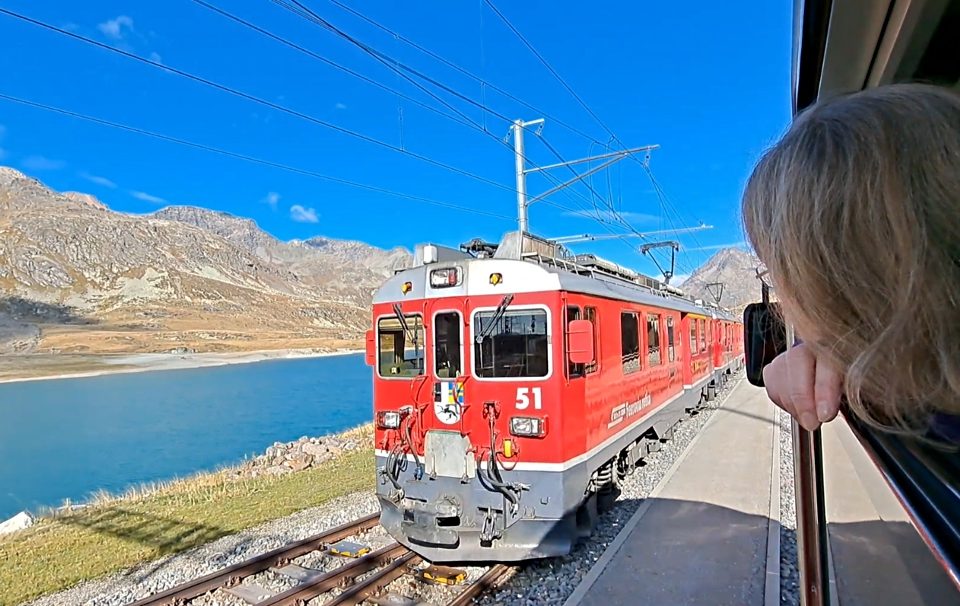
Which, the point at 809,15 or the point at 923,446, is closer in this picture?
the point at 923,446

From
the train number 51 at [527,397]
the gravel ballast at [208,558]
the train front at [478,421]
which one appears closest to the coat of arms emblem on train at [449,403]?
the train front at [478,421]

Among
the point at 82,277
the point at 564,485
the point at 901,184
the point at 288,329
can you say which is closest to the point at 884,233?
the point at 901,184

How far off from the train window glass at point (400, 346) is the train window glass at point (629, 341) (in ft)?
8.45

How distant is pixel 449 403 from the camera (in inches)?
231

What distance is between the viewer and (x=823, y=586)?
1.59 metres

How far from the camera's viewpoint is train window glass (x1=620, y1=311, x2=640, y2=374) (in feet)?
23.7

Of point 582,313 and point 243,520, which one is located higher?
point 582,313

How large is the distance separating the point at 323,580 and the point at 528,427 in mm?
2381

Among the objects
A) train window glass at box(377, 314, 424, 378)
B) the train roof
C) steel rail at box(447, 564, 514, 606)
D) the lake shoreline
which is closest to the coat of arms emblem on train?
train window glass at box(377, 314, 424, 378)

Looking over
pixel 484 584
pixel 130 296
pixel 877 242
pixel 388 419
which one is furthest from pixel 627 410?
pixel 130 296

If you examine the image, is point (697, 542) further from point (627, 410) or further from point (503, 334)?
point (503, 334)

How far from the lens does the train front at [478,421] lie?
545 centimetres

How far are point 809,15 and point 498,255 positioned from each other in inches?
197

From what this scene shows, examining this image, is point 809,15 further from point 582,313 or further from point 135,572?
point 135,572
